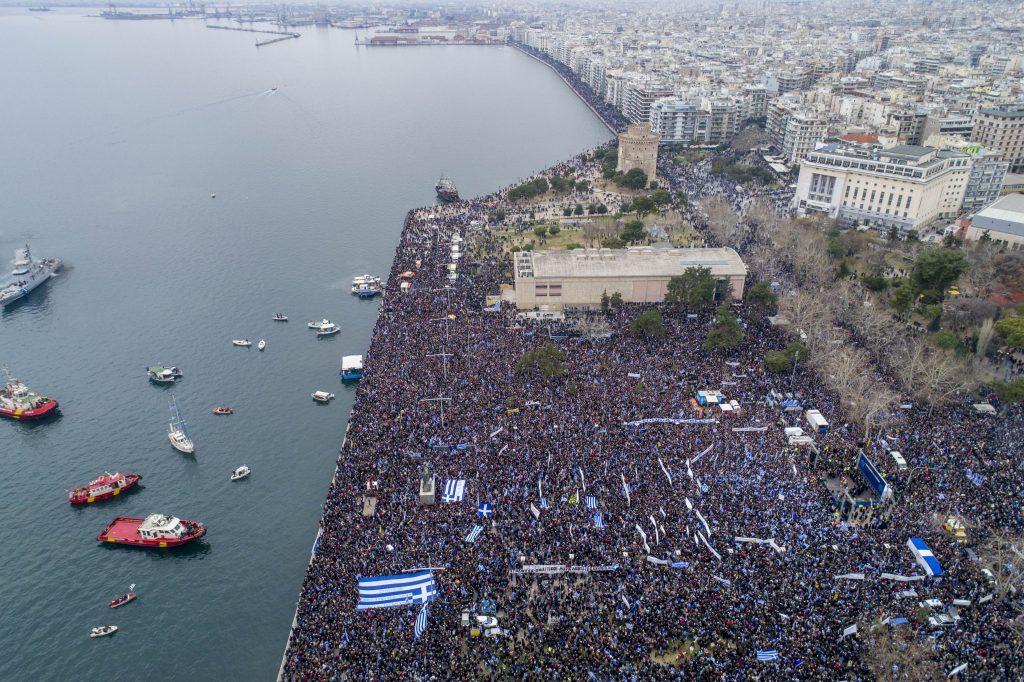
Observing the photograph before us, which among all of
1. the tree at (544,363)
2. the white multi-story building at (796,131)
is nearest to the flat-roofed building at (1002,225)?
the white multi-story building at (796,131)

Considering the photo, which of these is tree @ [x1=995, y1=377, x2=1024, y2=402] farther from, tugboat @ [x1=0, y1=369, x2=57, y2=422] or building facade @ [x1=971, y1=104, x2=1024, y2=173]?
building facade @ [x1=971, y1=104, x2=1024, y2=173]

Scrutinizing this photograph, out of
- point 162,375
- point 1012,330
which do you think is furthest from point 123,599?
point 1012,330

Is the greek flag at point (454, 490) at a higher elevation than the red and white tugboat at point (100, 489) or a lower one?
higher

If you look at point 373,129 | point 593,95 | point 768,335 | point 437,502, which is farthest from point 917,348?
point 593,95

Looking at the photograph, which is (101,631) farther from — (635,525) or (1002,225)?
(1002,225)

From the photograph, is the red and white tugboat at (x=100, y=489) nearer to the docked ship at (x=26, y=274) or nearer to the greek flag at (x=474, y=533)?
the greek flag at (x=474, y=533)

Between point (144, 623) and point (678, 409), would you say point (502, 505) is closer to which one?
point (678, 409)
